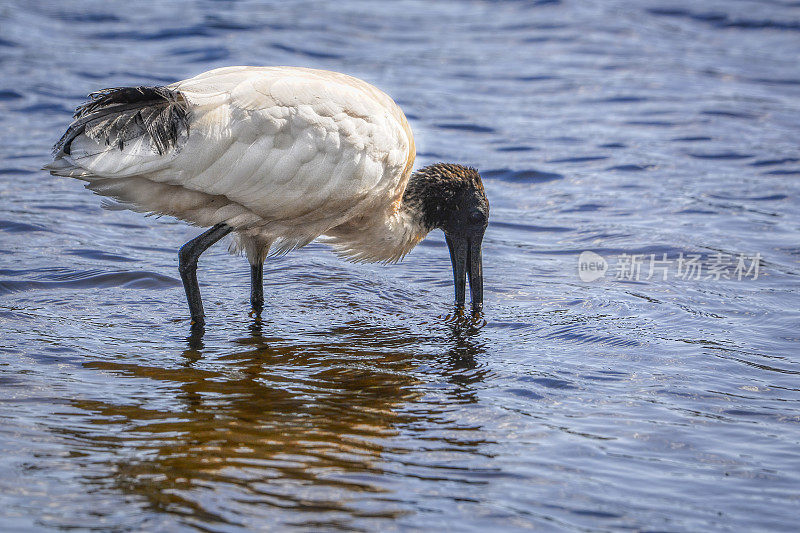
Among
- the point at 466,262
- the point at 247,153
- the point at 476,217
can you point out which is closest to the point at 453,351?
the point at 466,262

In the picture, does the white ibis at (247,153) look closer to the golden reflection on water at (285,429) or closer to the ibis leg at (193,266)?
the ibis leg at (193,266)

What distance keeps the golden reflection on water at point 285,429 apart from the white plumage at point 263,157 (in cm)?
78

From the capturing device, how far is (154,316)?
20.7 ft

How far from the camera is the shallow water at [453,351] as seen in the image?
3.98 m

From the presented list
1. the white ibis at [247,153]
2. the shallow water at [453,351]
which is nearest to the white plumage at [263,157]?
the white ibis at [247,153]

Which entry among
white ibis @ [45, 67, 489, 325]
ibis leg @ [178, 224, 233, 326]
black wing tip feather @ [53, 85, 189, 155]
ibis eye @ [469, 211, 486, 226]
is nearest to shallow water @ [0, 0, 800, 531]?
ibis leg @ [178, 224, 233, 326]

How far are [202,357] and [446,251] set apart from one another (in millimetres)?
3154

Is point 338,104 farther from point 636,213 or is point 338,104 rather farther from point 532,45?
point 532,45

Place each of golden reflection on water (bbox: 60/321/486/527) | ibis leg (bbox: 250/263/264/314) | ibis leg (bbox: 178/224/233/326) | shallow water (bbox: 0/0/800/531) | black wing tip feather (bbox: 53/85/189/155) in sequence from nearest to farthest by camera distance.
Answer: golden reflection on water (bbox: 60/321/486/527), shallow water (bbox: 0/0/800/531), black wing tip feather (bbox: 53/85/189/155), ibis leg (bbox: 178/224/233/326), ibis leg (bbox: 250/263/264/314)

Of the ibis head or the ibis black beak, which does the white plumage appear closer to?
the ibis head

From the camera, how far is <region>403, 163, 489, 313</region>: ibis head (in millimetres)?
6809

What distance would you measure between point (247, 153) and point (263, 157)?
93 millimetres

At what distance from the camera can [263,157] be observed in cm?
560

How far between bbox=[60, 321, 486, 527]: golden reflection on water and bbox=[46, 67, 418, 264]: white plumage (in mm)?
781
